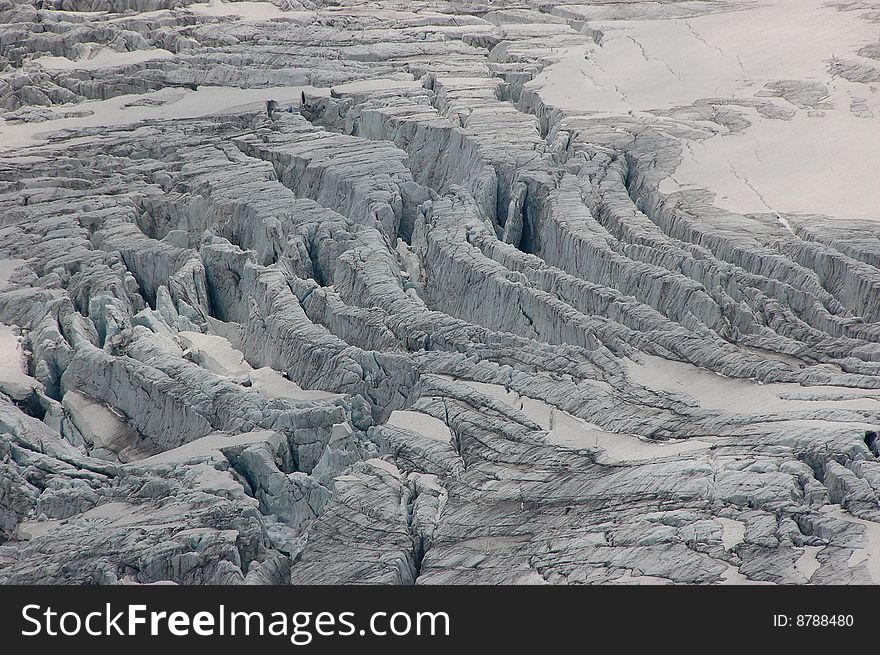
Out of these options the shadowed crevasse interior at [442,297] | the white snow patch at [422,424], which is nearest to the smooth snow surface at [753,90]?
the shadowed crevasse interior at [442,297]

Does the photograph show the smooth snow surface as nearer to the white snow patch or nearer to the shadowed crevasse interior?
the shadowed crevasse interior

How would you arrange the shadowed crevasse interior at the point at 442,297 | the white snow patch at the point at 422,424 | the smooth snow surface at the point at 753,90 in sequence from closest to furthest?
the shadowed crevasse interior at the point at 442,297 < the white snow patch at the point at 422,424 < the smooth snow surface at the point at 753,90

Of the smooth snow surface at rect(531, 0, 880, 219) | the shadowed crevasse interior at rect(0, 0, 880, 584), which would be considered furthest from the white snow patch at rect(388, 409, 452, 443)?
the smooth snow surface at rect(531, 0, 880, 219)

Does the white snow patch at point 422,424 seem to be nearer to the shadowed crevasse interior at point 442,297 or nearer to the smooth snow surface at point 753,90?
the shadowed crevasse interior at point 442,297

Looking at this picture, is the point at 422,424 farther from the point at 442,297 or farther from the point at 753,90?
the point at 753,90

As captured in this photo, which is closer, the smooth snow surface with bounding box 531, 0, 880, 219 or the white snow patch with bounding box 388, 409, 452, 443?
the white snow patch with bounding box 388, 409, 452, 443

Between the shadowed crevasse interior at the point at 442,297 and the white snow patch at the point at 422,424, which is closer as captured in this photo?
the shadowed crevasse interior at the point at 442,297

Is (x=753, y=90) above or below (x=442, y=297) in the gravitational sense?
above

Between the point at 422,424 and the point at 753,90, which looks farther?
the point at 753,90

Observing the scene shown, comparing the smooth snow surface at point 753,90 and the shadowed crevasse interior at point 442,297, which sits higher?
the smooth snow surface at point 753,90

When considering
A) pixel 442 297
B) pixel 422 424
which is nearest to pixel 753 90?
pixel 442 297

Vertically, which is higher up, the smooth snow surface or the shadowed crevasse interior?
the smooth snow surface

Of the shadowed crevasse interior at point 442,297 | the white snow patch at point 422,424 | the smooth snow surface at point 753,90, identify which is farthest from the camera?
the smooth snow surface at point 753,90
